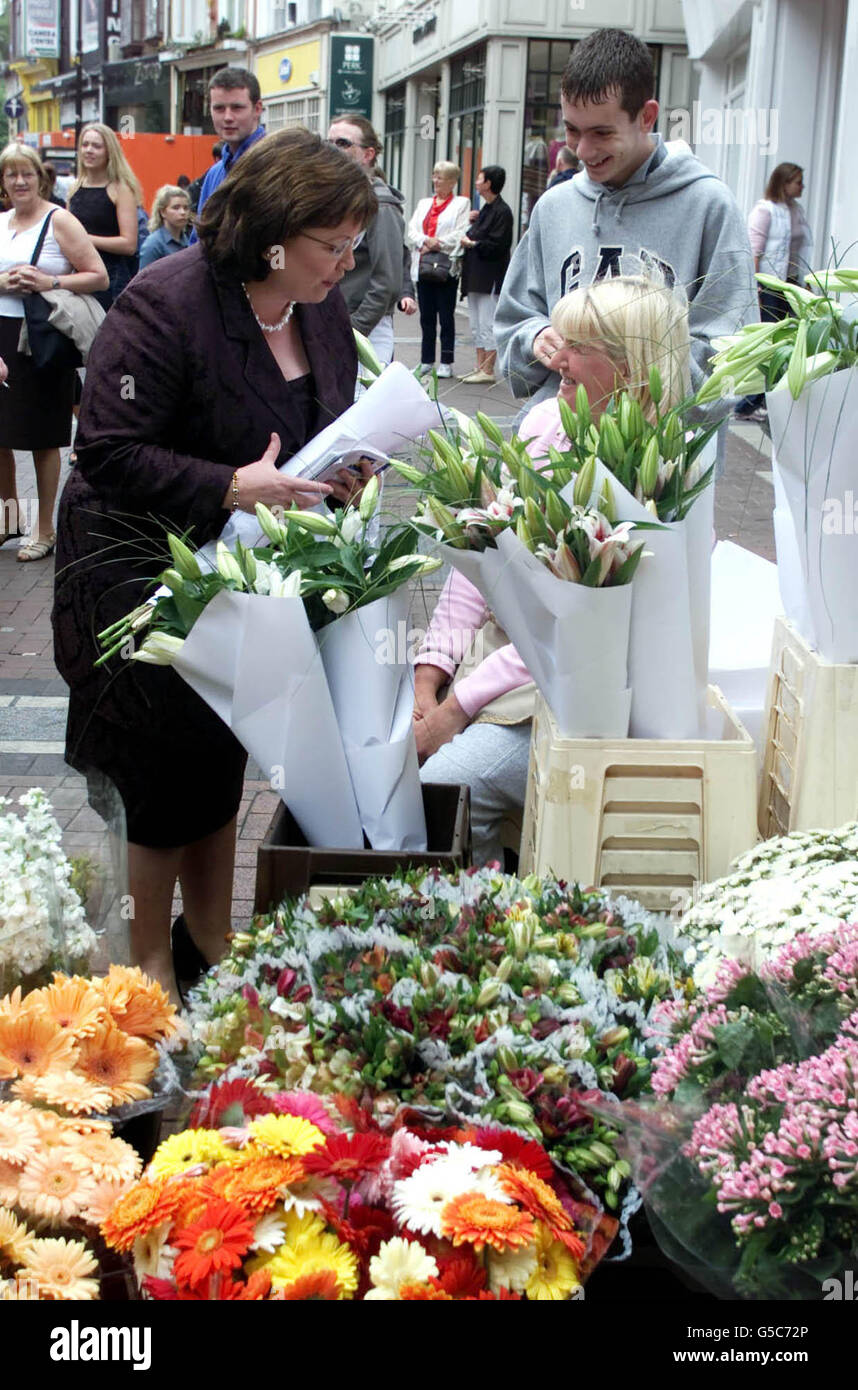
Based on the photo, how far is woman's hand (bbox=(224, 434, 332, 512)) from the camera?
99.0 inches

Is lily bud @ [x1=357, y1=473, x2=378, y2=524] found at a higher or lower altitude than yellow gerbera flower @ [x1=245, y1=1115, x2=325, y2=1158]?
higher

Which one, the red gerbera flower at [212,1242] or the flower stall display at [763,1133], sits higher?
the flower stall display at [763,1133]

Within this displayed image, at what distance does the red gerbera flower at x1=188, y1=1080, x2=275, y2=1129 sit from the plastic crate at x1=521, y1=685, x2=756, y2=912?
66 centimetres

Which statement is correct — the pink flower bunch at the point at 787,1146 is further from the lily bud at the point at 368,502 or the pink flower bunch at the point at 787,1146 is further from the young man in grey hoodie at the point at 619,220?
the young man in grey hoodie at the point at 619,220

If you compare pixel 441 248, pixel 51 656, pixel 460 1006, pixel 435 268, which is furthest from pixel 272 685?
pixel 441 248

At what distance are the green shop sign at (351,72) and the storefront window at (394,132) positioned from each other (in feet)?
1.97

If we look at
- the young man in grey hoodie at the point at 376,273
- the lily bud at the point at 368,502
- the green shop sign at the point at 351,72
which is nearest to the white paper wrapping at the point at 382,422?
the lily bud at the point at 368,502

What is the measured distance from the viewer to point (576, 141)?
3367mm

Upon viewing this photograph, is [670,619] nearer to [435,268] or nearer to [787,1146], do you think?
[787,1146]

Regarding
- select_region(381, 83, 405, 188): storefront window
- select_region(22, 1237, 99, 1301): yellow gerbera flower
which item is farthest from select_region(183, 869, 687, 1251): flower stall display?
select_region(381, 83, 405, 188): storefront window

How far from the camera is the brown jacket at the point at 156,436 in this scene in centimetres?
257

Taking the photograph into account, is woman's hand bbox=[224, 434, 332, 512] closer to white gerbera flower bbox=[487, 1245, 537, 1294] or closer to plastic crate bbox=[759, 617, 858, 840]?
plastic crate bbox=[759, 617, 858, 840]

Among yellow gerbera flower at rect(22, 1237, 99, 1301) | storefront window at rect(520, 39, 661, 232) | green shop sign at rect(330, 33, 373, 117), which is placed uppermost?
green shop sign at rect(330, 33, 373, 117)
